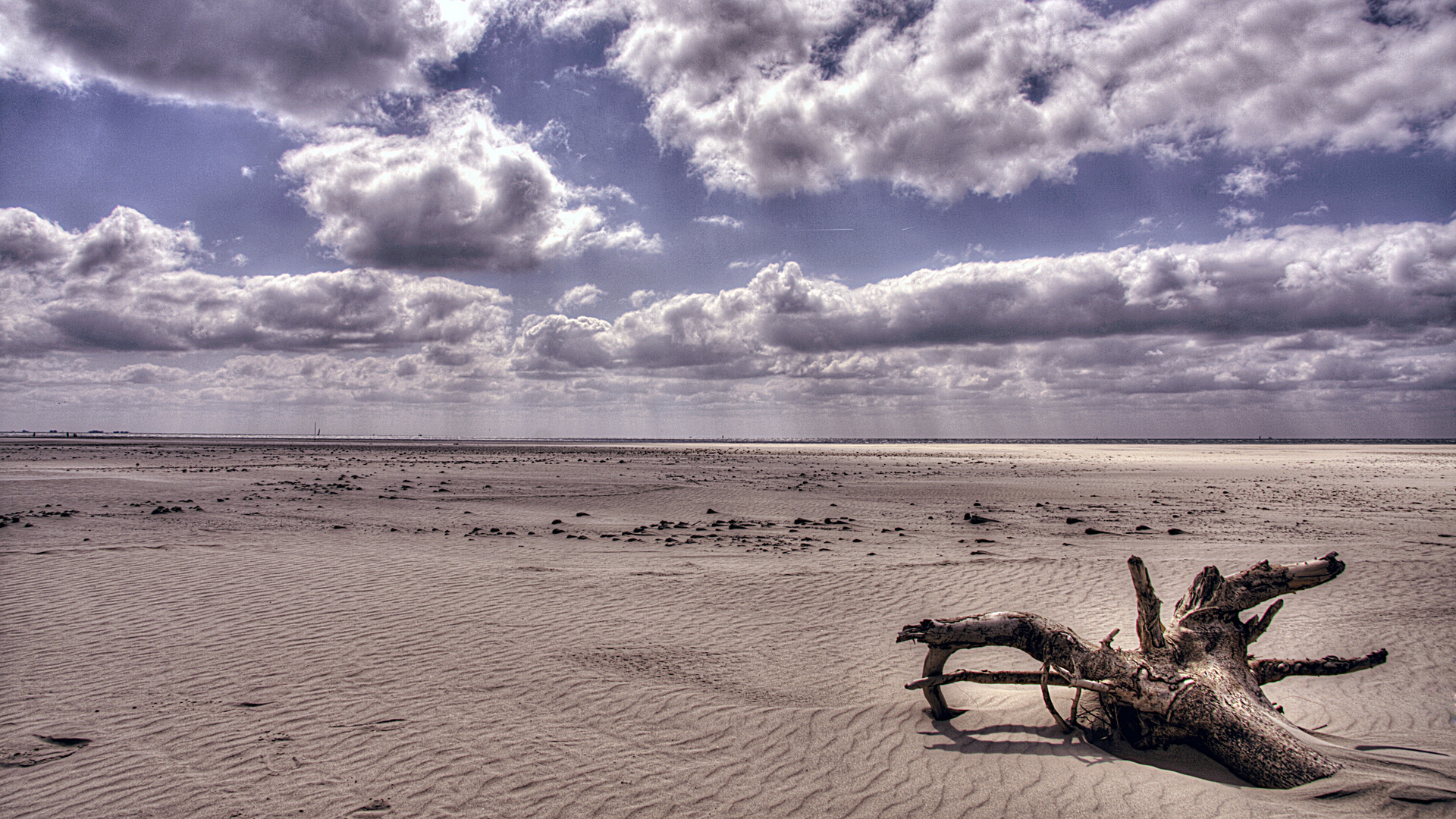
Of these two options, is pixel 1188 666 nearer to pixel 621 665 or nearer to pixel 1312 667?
pixel 1312 667

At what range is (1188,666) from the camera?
5473 mm

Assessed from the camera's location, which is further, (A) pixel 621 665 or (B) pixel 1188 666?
(A) pixel 621 665

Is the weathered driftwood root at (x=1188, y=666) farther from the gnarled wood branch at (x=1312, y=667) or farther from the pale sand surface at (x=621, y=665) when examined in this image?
the pale sand surface at (x=621, y=665)

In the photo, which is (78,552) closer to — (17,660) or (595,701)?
(17,660)

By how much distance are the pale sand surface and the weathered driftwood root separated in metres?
0.27

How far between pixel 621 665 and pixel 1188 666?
5.45 m

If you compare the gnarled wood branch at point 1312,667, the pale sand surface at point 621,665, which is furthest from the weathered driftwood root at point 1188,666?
the pale sand surface at point 621,665

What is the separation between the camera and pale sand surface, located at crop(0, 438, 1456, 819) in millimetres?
4918

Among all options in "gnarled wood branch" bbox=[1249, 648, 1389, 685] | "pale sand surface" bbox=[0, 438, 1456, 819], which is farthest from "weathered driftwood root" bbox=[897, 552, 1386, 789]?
"pale sand surface" bbox=[0, 438, 1456, 819]

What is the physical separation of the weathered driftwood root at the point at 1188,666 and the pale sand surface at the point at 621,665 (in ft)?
0.88

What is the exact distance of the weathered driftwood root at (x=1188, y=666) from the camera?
508 cm

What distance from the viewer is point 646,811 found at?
4.71 meters

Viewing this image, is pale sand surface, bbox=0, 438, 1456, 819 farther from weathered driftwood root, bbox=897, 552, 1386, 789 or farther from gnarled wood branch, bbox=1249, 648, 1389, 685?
gnarled wood branch, bbox=1249, 648, 1389, 685

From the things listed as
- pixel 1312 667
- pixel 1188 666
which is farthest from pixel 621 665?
pixel 1312 667
